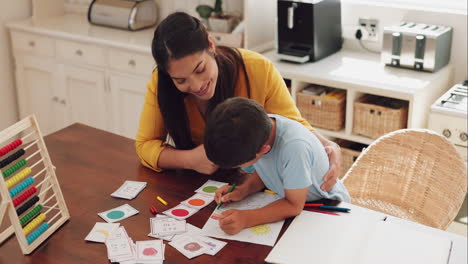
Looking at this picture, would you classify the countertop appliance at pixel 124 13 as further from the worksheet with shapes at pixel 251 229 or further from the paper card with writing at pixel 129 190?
the worksheet with shapes at pixel 251 229

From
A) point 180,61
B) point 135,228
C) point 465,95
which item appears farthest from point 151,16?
point 135,228

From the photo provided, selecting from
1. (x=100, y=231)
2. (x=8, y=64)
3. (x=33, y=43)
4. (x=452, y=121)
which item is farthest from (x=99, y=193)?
(x=8, y=64)

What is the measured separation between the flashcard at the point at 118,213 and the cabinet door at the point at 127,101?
6.36ft

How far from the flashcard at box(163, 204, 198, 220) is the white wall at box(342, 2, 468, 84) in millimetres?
2040

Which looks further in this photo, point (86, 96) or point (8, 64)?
point (8, 64)

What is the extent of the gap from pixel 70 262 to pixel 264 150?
0.54 metres

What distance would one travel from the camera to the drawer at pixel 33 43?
3.76 metres

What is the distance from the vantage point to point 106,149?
192 cm

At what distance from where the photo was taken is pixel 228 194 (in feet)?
5.20

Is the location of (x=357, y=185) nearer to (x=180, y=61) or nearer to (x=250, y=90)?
(x=250, y=90)

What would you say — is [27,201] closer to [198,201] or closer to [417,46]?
[198,201]

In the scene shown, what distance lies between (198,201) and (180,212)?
0.07m

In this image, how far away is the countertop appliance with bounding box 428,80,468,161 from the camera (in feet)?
8.35

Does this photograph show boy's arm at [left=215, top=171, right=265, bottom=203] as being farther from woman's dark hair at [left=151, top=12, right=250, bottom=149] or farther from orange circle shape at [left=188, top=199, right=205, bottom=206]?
woman's dark hair at [left=151, top=12, right=250, bottom=149]
